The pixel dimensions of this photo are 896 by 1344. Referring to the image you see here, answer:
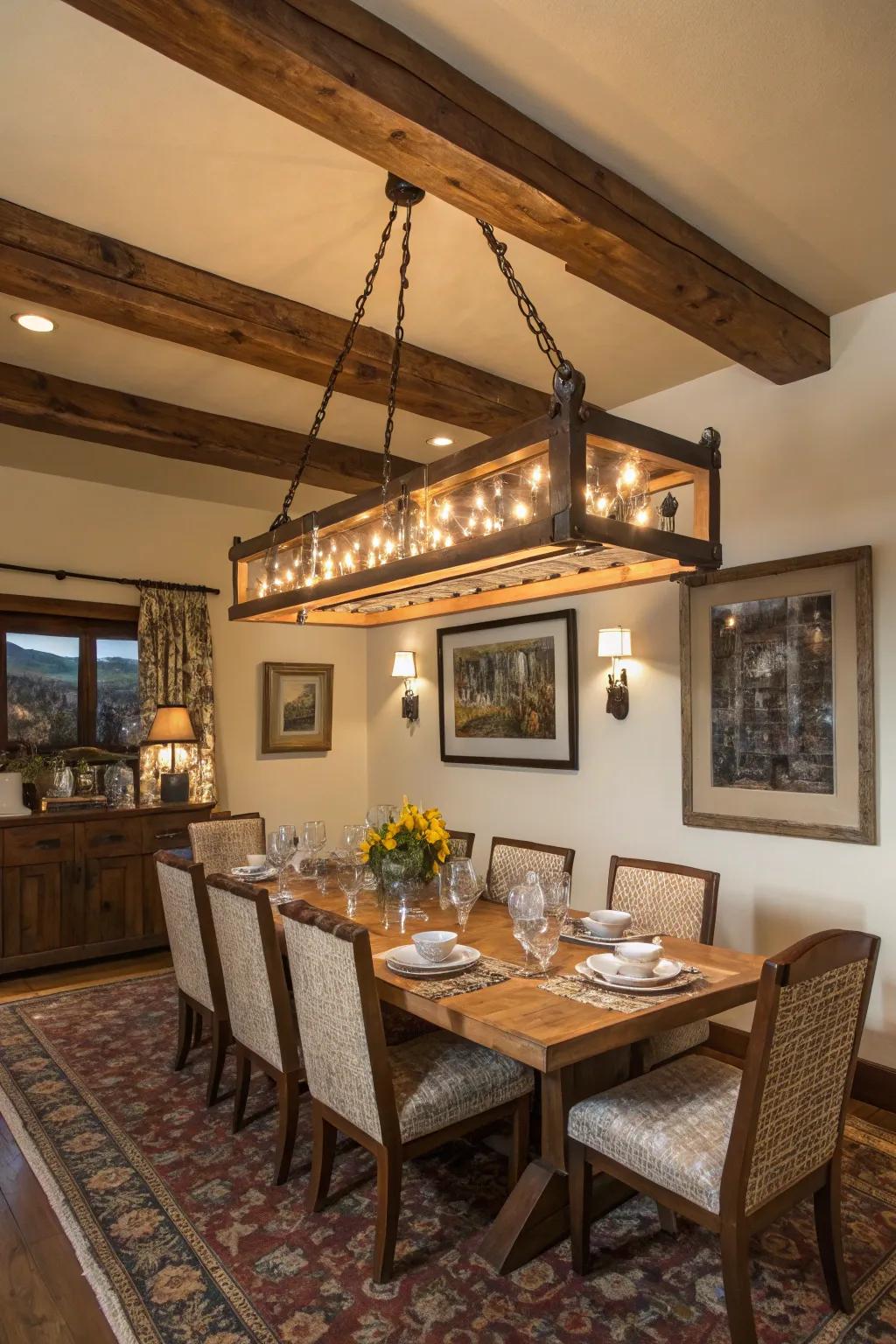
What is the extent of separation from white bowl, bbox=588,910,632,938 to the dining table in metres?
0.13

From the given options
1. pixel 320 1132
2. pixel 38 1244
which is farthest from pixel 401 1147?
pixel 38 1244

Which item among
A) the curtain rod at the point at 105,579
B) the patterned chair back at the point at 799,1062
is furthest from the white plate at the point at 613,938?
the curtain rod at the point at 105,579

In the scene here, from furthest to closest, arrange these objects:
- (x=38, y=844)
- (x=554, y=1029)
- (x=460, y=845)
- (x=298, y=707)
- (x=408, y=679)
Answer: (x=298, y=707)
(x=408, y=679)
(x=38, y=844)
(x=460, y=845)
(x=554, y=1029)

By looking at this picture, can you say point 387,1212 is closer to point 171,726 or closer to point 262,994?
point 262,994

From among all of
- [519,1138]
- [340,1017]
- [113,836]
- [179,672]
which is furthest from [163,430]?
[519,1138]

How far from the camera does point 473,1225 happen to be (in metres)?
2.32

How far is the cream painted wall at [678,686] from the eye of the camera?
3180 millimetres

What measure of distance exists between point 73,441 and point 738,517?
11.5ft

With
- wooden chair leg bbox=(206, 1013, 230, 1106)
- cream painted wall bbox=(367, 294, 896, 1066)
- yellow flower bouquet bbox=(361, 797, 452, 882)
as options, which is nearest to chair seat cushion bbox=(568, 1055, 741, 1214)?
yellow flower bouquet bbox=(361, 797, 452, 882)

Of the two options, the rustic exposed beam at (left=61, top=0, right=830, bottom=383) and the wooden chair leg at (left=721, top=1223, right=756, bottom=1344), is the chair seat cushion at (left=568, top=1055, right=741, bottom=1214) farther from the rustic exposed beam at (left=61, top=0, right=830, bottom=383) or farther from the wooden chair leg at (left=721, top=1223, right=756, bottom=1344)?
the rustic exposed beam at (left=61, top=0, right=830, bottom=383)

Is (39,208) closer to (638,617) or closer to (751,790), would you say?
(638,617)

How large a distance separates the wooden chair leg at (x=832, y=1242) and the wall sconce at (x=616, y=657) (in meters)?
2.44

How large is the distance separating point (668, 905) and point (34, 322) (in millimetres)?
3300

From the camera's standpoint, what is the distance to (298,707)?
6.27m
